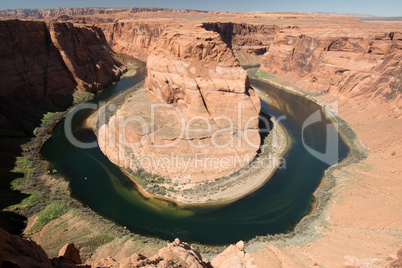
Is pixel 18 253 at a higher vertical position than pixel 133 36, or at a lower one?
lower

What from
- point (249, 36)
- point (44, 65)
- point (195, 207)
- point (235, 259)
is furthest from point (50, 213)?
point (249, 36)

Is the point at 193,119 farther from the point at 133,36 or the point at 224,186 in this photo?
the point at 133,36

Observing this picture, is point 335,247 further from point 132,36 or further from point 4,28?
point 132,36

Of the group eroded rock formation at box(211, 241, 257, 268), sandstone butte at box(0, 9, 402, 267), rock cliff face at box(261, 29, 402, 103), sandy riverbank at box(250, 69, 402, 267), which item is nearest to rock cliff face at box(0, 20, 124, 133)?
sandstone butte at box(0, 9, 402, 267)

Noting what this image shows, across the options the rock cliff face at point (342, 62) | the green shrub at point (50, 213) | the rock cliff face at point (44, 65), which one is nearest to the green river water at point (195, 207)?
the green shrub at point (50, 213)

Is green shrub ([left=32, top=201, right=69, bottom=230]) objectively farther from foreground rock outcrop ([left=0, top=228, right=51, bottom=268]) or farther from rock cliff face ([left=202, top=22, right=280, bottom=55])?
rock cliff face ([left=202, top=22, right=280, bottom=55])

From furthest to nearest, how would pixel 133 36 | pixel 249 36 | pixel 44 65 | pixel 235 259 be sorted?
pixel 133 36
pixel 249 36
pixel 44 65
pixel 235 259
